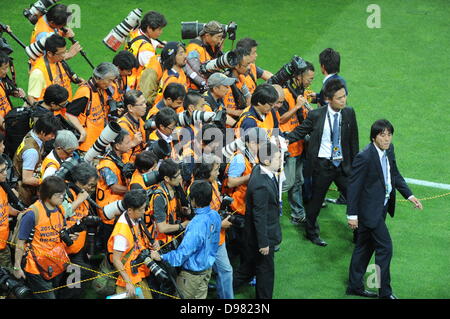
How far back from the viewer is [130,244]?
7.00 meters

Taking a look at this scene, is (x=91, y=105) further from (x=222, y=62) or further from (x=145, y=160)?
(x=145, y=160)

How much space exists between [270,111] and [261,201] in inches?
72.1

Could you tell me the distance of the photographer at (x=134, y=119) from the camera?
8.23 metres

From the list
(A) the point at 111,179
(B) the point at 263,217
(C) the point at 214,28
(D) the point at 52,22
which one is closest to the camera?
(B) the point at 263,217

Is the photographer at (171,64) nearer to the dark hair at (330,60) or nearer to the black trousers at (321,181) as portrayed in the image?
the dark hair at (330,60)

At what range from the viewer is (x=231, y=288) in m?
7.69

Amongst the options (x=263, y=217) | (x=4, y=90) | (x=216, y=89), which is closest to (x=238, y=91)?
(x=216, y=89)

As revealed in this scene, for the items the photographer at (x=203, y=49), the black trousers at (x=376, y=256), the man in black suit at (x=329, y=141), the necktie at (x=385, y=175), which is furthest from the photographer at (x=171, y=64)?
the black trousers at (x=376, y=256)

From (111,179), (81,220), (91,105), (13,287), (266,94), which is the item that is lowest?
(13,287)

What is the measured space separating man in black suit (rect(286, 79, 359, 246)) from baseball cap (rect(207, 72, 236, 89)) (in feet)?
3.08

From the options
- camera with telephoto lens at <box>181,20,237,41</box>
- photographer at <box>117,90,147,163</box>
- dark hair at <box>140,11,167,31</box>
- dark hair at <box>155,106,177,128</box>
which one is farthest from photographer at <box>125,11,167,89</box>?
dark hair at <box>155,106,177,128</box>

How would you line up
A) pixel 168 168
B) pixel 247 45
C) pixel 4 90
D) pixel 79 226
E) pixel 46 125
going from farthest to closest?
pixel 247 45 < pixel 4 90 < pixel 46 125 < pixel 168 168 < pixel 79 226

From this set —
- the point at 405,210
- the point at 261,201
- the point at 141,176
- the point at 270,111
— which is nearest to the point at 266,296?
the point at 261,201

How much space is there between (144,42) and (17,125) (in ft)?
8.32
